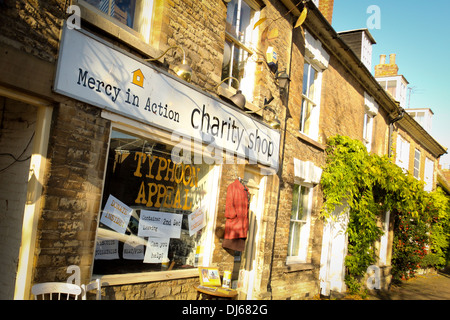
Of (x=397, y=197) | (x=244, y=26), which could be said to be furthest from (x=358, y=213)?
(x=244, y=26)

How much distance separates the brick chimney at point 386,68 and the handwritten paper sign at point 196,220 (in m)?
17.7

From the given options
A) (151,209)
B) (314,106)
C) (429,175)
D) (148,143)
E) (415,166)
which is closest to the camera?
(148,143)

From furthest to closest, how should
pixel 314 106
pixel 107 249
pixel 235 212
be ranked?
1. pixel 314 106
2. pixel 235 212
3. pixel 107 249

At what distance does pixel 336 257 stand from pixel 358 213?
1.41 meters

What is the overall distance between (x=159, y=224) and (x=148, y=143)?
46.3 inches

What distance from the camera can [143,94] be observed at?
4.79 metres

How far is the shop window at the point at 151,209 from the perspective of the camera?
4.70 m

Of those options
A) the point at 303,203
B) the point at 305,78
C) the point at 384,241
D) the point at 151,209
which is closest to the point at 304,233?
the point at 303,203

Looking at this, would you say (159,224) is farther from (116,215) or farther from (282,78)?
(282,78)

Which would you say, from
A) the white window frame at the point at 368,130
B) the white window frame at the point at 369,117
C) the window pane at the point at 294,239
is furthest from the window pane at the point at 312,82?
the white window frame at the point at 368,130

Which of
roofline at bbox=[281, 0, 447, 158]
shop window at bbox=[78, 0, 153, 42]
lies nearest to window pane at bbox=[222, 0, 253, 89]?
roofline at bbox=[281, 0, 447, 158]

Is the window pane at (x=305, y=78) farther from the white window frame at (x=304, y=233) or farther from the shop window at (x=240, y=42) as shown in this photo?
the shop window at (x=240, y=42)

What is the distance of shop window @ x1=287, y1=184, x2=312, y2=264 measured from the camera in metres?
9.05

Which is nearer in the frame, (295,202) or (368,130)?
(295,202)
